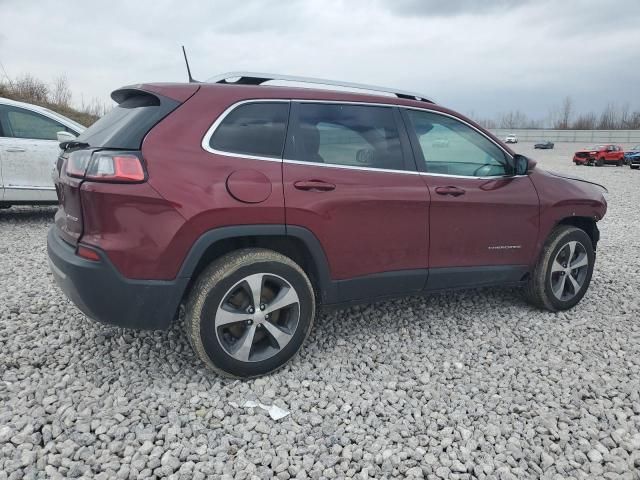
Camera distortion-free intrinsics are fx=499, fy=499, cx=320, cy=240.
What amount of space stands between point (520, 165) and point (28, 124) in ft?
21.6

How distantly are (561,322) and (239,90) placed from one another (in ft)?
9.99

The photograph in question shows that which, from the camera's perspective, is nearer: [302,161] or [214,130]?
[214,130]

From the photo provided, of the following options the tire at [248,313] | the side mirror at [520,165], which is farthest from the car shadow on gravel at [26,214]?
the side mirror at [520,165]

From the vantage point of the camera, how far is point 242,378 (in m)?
2.92

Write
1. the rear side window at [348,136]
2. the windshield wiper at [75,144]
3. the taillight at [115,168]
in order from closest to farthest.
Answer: the taillight at [115,168]
the windshield wiper at [75,144]
the rear side window at [348,136]

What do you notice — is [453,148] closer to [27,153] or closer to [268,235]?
[268,235]

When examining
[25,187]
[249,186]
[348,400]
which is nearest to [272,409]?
[348,400]

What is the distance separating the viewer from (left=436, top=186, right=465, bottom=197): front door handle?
11.1 ft

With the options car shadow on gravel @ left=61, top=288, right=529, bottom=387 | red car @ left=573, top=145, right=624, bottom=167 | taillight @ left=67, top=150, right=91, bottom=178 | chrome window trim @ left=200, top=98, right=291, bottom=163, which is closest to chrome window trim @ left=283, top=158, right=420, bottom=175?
chrome window trim @ left=200, top=98, right=291, bottom=163

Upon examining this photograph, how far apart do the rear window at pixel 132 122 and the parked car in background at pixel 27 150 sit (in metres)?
4.62

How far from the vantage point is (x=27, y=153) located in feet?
22.7

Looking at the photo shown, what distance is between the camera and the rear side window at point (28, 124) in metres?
6.91

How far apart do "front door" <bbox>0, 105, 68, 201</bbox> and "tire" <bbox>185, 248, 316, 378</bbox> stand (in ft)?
17.6

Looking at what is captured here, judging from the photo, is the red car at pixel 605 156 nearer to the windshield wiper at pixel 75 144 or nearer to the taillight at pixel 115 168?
the windshield wiper at pixel 75 144
